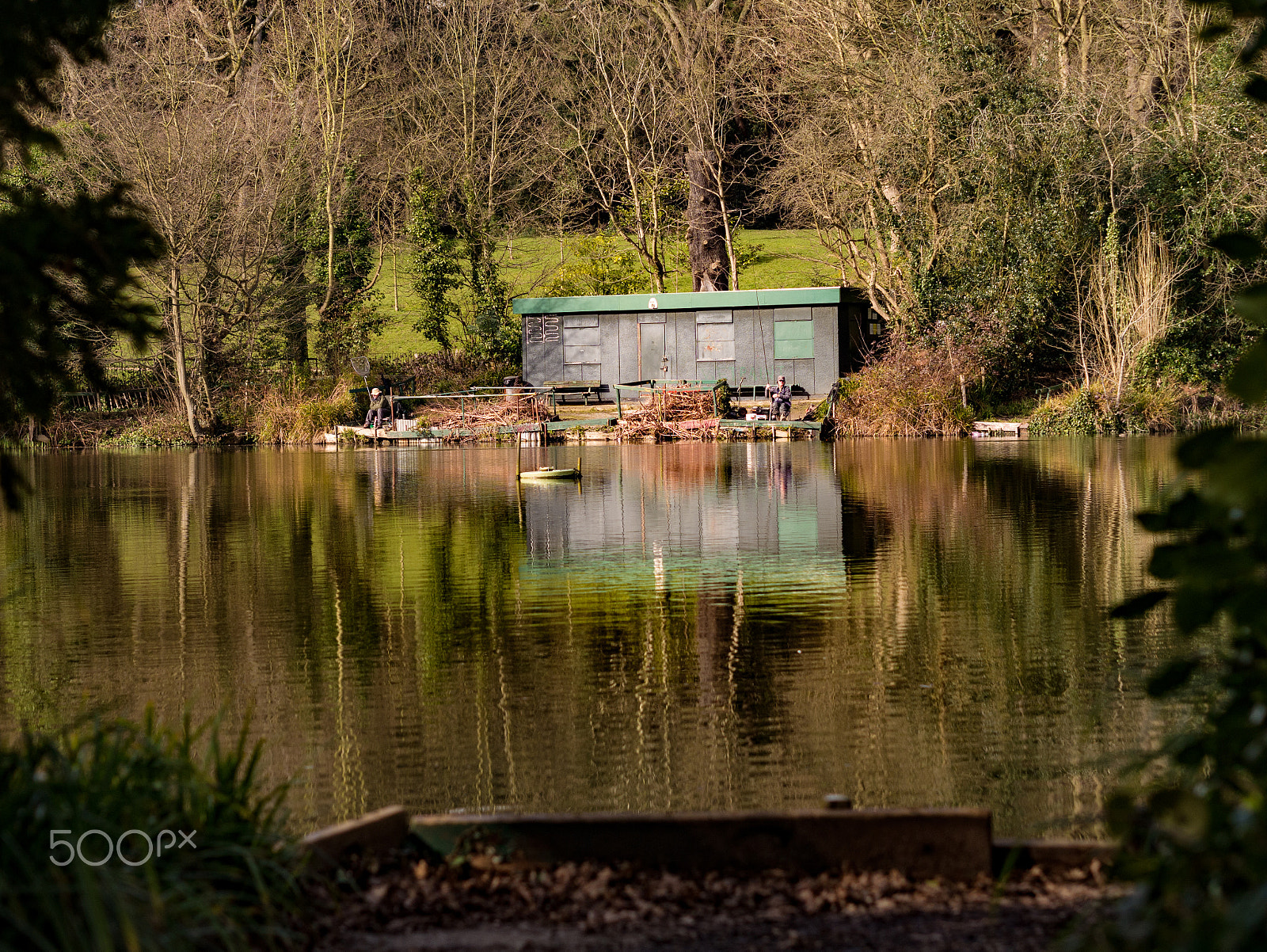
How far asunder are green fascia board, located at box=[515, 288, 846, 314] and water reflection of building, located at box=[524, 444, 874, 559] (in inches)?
532

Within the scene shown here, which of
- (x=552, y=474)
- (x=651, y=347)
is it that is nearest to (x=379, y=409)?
(x=651, y=347)

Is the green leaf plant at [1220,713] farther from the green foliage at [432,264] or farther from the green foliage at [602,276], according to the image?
the green foliage at [602,276]

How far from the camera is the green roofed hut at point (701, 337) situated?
4606cm

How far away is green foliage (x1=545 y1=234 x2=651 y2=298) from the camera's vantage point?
5484cm

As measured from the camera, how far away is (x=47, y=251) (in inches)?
178

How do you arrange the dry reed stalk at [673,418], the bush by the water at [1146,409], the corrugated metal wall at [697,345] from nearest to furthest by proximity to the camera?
the bush by the water at [1146,409], the dry reed stalk at [673,418], the corrugated metal wall at [697,345]

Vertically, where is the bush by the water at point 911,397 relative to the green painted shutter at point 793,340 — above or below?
below

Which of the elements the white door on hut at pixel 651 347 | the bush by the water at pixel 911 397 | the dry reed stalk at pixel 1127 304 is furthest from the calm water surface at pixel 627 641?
the white door on hut at pixel 651 347

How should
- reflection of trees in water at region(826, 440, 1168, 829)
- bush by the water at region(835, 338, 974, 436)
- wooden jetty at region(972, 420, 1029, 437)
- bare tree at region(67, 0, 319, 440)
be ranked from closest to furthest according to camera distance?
reflection of trees in water at region(826, 440, 1168, 829) → wooden jetty at region(972, 420, 1029, 437) → bush by the water at region(835, 338, 974, 436) → bare tree at region(67, 0, 319, 440)

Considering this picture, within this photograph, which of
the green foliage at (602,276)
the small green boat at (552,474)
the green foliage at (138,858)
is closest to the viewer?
the green foliage at (138,858)

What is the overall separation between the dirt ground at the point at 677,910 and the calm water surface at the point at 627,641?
47 cm

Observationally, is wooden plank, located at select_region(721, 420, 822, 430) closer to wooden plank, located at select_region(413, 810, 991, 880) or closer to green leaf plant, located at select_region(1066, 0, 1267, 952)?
wooden plank, located at select_region(413, 810, 991, 880)

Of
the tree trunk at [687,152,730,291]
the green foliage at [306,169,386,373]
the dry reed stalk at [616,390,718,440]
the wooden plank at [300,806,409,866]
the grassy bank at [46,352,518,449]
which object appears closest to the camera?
the wooden plank at [300,806,409,866]

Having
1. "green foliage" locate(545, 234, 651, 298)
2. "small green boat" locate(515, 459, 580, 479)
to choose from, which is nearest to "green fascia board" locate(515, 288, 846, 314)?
"green foliage" locate(545, 234, 651, 298)
